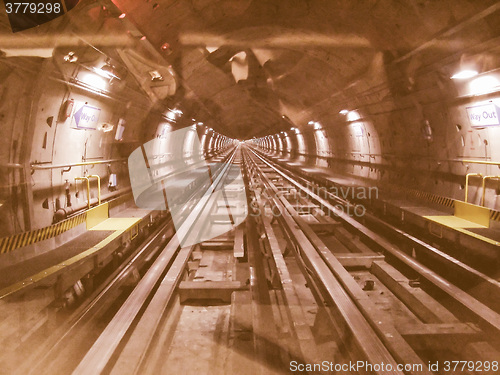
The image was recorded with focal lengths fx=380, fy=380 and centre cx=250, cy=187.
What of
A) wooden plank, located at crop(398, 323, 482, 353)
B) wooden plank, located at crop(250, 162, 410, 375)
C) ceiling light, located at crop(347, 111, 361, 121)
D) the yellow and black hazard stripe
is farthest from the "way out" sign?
the yellow and black hazard stripe

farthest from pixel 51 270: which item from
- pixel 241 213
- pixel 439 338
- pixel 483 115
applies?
pixel 483 115

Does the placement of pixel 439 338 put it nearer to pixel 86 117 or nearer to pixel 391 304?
pixel 391 304

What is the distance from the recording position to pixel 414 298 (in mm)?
5418

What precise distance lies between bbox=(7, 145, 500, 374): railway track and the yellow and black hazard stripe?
1.30 meters

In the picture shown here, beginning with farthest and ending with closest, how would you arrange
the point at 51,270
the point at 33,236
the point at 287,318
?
the point at 33,236 < the point at 51,270 < the point at 287,318

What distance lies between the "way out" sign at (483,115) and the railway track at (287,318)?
3.03 m

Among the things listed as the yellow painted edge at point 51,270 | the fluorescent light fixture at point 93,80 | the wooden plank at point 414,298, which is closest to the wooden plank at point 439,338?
the wooden plank at point 414,298

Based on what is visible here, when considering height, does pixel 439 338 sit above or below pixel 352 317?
below

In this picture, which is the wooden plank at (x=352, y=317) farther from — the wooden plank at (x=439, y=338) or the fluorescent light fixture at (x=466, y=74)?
the fluorescent light fixture at (x=466, y=74)

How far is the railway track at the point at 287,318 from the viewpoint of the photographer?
3.86 metres

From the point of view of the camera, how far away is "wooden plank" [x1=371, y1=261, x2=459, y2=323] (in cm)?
502

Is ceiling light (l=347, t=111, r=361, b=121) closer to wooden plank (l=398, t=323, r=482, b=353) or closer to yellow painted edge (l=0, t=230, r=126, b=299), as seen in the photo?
yellow painted edge (l=0, t=230, r=126, b=299)

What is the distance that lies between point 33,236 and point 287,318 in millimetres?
4063

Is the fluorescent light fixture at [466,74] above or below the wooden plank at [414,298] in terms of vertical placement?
above
